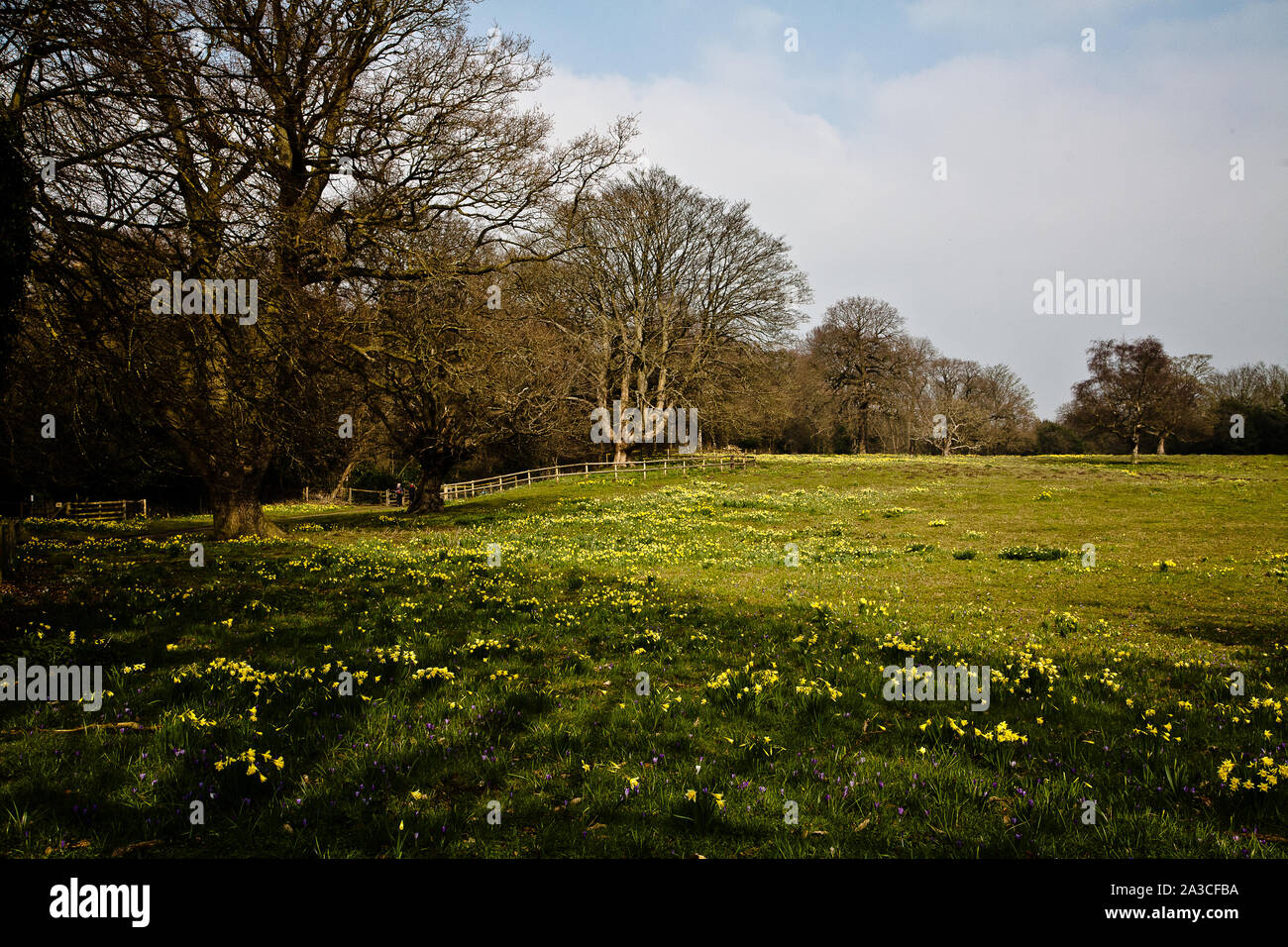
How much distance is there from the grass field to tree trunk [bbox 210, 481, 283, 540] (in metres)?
4.54

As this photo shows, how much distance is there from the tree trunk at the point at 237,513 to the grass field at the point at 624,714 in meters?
4.54

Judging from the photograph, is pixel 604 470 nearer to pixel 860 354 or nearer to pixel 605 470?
pixel 605 470

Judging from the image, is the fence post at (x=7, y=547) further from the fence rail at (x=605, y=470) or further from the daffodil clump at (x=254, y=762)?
the fence rail at (x=605, y=470)

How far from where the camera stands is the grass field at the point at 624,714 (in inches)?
151

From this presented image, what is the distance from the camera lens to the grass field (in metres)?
3.83

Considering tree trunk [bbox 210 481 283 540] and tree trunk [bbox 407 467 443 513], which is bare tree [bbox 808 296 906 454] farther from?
tree trunk [bbox 210 481 283 540]

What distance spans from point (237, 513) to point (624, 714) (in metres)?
17.7

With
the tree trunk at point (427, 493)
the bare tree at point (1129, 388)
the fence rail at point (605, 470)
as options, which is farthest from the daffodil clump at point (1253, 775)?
the bare tree at point (1129, 388)

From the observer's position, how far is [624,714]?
563cm

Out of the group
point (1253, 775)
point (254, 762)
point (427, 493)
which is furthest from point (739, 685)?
point (427, 493)
